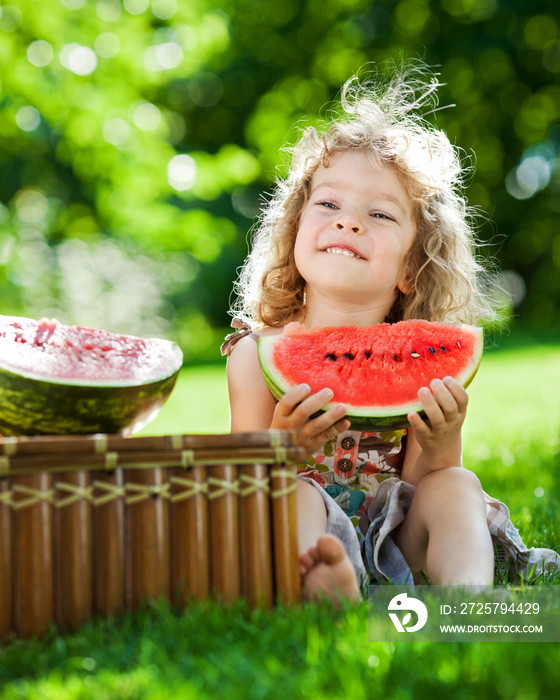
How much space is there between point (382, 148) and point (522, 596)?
190 cm

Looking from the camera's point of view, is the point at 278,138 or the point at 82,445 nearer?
the point at 82,445

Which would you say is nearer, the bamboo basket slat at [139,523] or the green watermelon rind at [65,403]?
the bamboo basket slat at [139,523]

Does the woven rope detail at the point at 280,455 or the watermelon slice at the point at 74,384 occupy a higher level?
the watermelon slice at the point at 74,384

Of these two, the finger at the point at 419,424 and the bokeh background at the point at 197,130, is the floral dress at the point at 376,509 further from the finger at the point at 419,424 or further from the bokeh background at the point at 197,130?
the bokeh background at the point at 197,130

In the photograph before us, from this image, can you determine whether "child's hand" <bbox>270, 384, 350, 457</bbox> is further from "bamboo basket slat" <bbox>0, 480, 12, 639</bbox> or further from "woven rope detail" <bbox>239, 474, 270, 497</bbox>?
"bamboo basket slat" <bbox>0, 480, 12, 639</bbox>

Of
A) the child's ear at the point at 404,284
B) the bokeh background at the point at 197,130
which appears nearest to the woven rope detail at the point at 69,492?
the child's ear at the point at 404,284

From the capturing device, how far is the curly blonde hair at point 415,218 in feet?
10.5

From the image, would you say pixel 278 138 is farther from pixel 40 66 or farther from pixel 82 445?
pixel 82 445

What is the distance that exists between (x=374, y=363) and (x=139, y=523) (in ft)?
3.71

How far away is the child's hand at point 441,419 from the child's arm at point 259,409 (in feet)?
0.86

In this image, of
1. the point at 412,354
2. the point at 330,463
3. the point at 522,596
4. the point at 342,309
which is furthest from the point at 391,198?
the point at 522,596

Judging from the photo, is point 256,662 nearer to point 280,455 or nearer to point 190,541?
point 190,541

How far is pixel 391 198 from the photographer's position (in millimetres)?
3070

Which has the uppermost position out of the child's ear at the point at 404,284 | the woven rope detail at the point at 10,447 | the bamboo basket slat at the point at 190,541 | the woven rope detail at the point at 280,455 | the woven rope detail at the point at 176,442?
the child's ear at the point at 404,284
